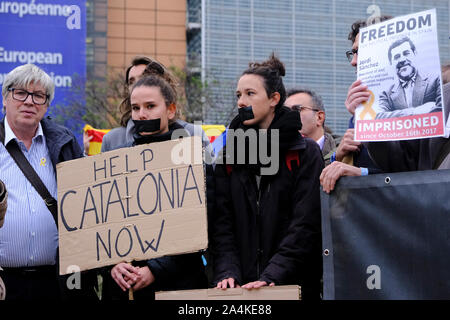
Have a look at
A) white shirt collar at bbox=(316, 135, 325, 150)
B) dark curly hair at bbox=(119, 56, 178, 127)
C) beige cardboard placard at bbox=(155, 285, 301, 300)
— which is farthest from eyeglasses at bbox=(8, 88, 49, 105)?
white shirt collar at bbox=(316, 135, 325, 150)

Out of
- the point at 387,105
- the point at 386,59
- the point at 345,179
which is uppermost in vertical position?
the point at 386,59

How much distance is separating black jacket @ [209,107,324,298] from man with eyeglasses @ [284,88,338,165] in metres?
1.73

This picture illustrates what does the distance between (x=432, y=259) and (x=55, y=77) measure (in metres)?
19.5

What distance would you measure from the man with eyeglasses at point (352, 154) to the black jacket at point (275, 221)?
0.21m

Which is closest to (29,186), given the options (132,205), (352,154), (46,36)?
(132,205)

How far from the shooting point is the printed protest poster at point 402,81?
345 cm

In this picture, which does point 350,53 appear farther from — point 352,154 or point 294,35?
point 294,35

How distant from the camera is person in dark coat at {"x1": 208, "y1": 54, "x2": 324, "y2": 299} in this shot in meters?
3.99

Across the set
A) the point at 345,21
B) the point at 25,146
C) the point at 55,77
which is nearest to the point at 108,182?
the point at 25,146

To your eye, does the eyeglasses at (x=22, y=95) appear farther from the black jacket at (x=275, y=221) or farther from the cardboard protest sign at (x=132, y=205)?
the black jacket at (x=275, y=221)

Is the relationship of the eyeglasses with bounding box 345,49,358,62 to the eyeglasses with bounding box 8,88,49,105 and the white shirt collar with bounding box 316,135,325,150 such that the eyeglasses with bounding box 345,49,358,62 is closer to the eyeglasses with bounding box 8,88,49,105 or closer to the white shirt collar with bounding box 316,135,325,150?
the white shirt collar with bounding box 316,135,325,150

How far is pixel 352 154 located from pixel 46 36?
65.0 ft

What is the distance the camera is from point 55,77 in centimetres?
2169

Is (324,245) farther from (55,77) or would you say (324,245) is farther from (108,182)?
(55,77)
